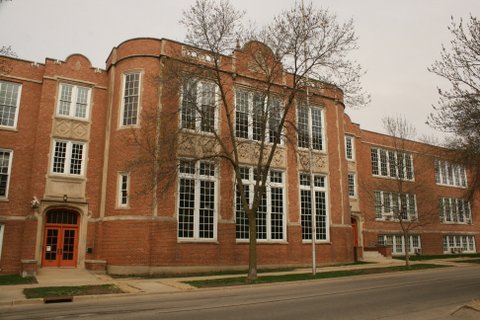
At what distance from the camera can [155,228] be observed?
22016 mm

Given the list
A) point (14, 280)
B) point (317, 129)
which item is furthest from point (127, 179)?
point (317, 129)

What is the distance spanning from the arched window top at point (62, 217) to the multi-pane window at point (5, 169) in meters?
2.51

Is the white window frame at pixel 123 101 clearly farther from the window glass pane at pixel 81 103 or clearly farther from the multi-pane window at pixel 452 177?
the multi-pane window at pixel 452 177

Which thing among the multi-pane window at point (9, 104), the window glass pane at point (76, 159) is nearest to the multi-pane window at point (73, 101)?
the window glass pane at point (76, 159)

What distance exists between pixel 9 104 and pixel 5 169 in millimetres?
3699

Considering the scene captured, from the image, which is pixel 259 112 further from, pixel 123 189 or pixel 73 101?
pixel 73 101

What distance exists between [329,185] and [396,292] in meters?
15.2

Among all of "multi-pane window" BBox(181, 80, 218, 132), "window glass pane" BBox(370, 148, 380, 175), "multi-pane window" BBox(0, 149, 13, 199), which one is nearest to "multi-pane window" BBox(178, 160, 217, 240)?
"multi-pane window" BBox(181, 80, 218, 132)

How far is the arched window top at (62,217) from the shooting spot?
2323 cm

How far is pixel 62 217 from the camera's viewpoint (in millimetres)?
23625

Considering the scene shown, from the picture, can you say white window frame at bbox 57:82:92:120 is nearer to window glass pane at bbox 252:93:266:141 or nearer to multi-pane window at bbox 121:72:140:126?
multi-pane window at bbox 121:72:140:126

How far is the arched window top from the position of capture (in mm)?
23225

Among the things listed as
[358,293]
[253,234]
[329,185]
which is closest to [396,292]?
[358,293]

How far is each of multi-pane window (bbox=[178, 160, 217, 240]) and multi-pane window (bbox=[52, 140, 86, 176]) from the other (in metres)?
6.13
